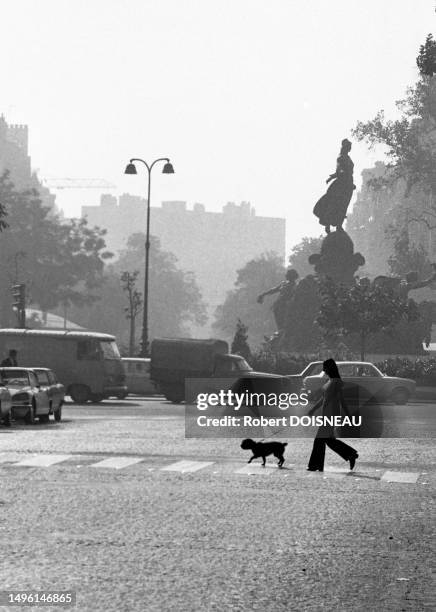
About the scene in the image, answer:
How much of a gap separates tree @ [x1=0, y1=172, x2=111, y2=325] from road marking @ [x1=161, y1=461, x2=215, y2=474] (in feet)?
292

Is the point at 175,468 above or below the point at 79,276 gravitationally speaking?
below

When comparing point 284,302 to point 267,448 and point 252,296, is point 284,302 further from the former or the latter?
point 252,296

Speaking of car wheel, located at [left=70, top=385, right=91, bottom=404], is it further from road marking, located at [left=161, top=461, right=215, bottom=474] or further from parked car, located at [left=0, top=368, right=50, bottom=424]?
road marking, located at [left=161, top=461, right=215, bottom=474]

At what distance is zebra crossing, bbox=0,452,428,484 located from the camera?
65.0 ft

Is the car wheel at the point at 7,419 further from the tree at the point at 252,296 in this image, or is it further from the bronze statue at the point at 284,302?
the tree at the point at 252,296

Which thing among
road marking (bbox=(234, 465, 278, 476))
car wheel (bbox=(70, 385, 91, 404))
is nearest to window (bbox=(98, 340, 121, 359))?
car wheel (bbox=(70, 385, 91, 404))

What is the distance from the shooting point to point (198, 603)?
8.97 m

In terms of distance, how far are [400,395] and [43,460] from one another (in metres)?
26.8

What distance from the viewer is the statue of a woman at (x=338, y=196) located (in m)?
76.6

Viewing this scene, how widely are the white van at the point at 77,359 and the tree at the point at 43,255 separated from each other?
58700mm

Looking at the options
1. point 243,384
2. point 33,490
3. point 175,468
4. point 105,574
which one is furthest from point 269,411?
point 105,574

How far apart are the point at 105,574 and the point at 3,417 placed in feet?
71.2

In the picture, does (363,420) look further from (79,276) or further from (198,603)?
(79,276)

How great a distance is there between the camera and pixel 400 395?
4694 centimetres
